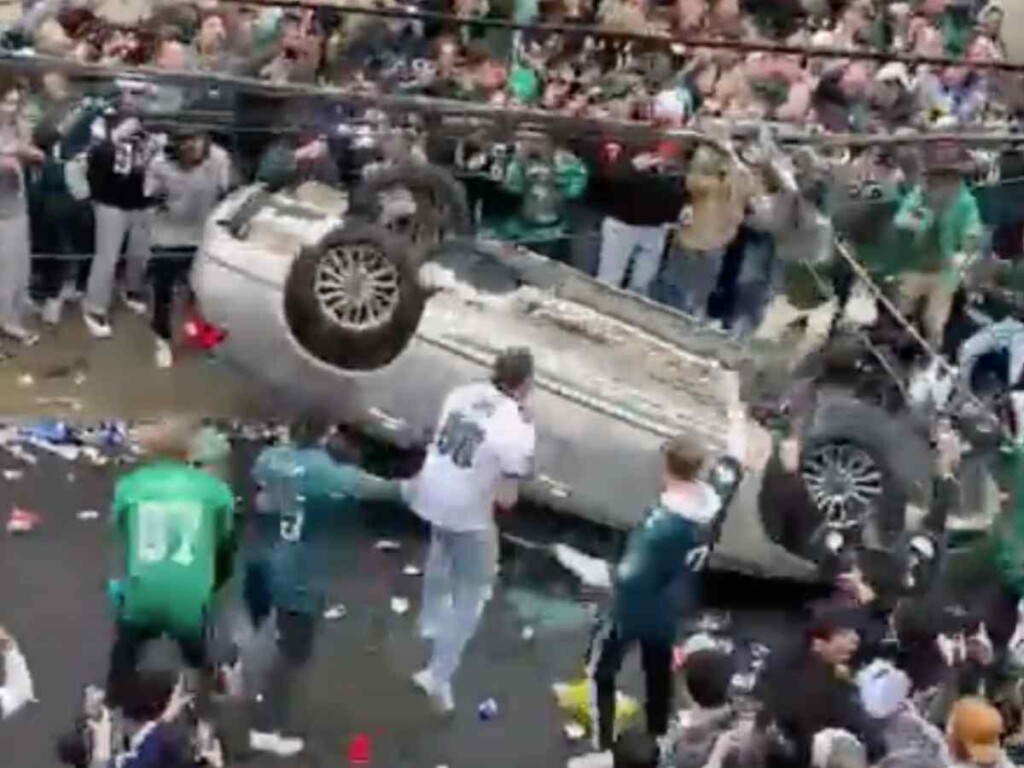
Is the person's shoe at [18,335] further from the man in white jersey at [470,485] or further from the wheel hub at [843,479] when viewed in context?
the wheel hub at [843,479]

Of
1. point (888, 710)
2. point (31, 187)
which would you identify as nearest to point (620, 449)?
point (888, 710)

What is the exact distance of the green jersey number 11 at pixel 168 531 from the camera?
35.0 ft

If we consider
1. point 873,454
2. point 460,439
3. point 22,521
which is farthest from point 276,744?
point 873,454

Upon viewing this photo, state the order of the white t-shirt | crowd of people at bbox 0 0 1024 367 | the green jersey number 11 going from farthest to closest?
crowd of people at bbox 0 0 1024 367
the white t-shirt
the green jersey number 11

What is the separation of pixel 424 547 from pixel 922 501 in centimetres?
243

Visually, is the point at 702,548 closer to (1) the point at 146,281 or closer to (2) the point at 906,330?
(2) the point at 906,330

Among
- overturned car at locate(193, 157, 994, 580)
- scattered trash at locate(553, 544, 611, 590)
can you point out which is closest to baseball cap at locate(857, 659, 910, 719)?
overturned car at locate(193, 157, 994, 580)

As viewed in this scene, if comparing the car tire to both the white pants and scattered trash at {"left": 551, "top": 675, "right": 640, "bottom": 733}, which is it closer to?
scattered trash at {"left": 551, "top": 675, "right": 640, "bottom": 733}

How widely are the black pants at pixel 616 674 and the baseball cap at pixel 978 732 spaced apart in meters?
1.91

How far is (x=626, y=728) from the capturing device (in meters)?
11.6

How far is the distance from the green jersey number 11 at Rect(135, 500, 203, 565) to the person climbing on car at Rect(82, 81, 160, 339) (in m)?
4.90

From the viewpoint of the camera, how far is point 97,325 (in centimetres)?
1603

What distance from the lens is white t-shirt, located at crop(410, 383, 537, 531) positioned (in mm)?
11531

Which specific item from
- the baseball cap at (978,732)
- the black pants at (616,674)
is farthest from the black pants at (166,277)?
the baseball cap at (978,732)
